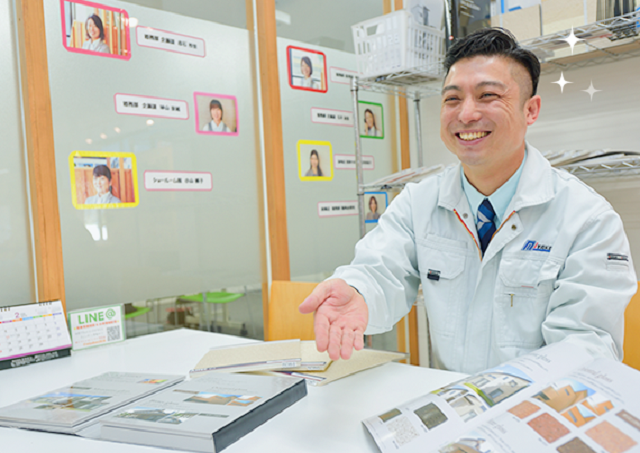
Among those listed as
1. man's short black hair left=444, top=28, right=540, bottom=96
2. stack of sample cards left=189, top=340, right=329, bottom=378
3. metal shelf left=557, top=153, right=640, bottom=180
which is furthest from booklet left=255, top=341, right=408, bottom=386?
metal shelf left=557, top=153, right=640, bottom=180

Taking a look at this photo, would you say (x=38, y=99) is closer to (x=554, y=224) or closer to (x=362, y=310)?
(x=362, y=310)

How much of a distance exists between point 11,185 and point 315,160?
4.43 feet

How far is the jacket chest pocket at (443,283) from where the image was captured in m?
1.41

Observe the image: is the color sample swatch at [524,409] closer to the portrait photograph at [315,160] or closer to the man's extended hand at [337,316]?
the man's extended hand at [337,316]

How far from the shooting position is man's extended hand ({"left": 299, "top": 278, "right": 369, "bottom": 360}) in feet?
3.02

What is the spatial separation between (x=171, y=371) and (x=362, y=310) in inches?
22.6

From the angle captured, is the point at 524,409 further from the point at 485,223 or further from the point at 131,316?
the point at 131,316

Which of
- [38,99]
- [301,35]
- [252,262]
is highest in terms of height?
[301,35]

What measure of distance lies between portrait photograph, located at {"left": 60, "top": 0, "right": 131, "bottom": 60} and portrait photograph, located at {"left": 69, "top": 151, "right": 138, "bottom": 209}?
15.2 inches

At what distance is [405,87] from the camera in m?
2.64

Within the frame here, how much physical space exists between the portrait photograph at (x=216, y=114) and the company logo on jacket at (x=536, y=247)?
141 cm

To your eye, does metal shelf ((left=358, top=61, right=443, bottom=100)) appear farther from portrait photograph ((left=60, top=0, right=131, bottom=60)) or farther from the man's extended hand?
the man's extended hand

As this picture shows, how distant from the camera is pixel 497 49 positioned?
1340 millimetres

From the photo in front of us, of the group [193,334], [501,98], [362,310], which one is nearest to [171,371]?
[193,334]
